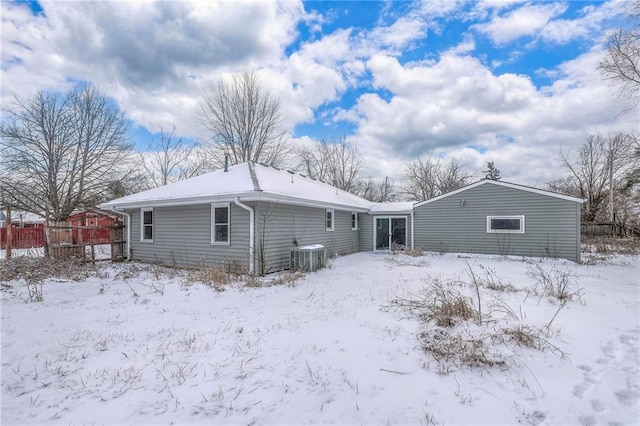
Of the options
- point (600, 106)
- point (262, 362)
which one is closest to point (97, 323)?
point (262, 362)

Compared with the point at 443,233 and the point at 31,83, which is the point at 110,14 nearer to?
the point at 31,83

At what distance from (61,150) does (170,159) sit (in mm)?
10848

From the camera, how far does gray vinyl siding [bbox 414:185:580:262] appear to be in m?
12.1

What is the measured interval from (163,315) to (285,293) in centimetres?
249

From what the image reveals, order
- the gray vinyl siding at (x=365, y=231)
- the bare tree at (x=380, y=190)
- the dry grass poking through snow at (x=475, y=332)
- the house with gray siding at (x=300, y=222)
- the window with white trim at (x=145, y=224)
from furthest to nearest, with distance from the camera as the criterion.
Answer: the bare tree at (x=380, y=190) → the gray vinyl siding at (x=365, y=231) → the window with white trim at (x=145, y=224) → the house with gray siding at (x=300, y=222) → the dry grass poking through snow at (x=475, y=332)

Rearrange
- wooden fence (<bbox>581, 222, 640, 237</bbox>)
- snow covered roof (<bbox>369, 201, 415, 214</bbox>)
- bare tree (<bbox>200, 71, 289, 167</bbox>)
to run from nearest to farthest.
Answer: snow covered roof (<bbox>369, 201, 415, 214</bbox>) → wooden fence (<bbox>581, 222, 640, 237</bbox>) → bare tree (<bbox>200, 71, 289, 167</bbox>)

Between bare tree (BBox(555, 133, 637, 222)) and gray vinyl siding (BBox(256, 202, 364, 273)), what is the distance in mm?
23900

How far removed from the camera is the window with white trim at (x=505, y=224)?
12906mm

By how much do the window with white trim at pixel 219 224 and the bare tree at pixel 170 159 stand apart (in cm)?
1636

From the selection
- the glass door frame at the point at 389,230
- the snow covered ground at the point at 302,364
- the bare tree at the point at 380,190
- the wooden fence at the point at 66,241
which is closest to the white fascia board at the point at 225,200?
the wooden fence at the point at 66,241

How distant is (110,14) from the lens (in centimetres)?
839

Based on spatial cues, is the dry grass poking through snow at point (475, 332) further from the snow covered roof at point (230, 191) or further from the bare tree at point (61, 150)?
the bare tree at point (61, 150)

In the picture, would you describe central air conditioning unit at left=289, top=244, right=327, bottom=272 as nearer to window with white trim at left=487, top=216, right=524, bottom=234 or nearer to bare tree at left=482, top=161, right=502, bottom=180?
window with white trim at left=487, top=216, right=524, bottom=234

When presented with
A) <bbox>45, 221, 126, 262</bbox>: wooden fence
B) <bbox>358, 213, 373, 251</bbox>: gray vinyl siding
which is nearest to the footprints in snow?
→ <bbox>358, 213, 373, 251</bbox>: gray vinyl siding
